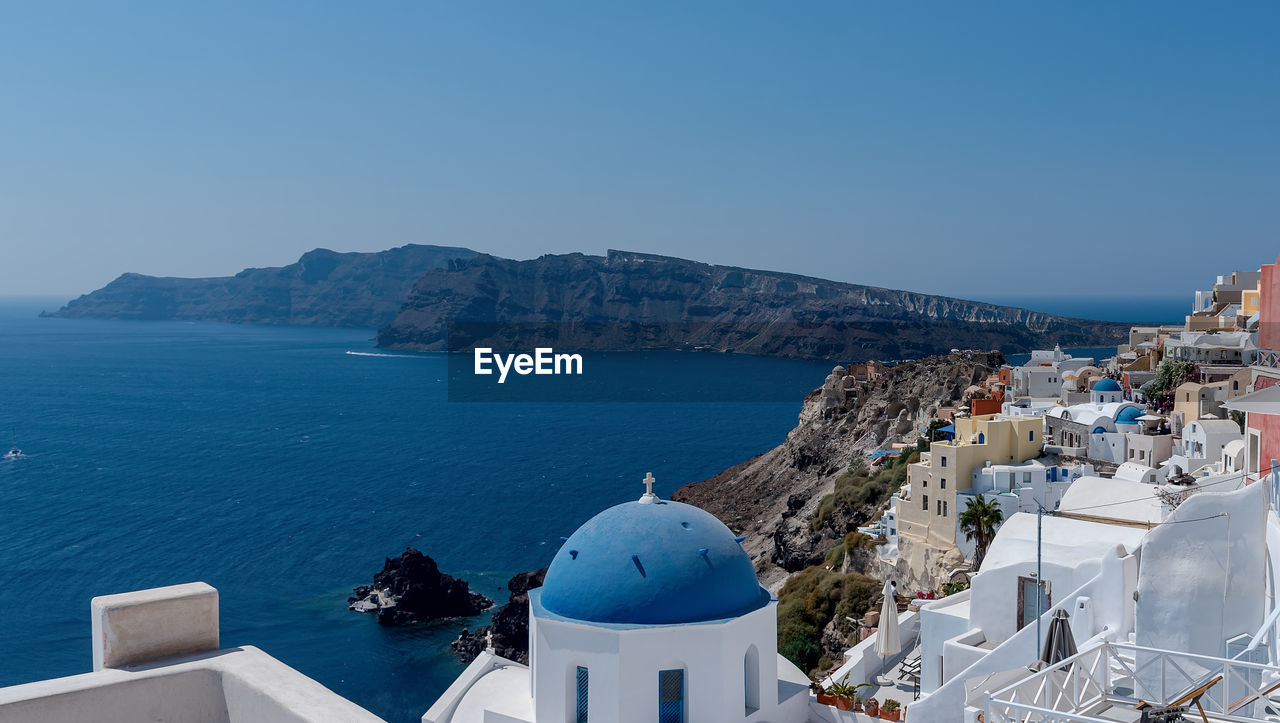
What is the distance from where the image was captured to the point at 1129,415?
2805 cm

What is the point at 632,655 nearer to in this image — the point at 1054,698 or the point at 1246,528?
the point at 1054,698

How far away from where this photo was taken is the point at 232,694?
132 inches

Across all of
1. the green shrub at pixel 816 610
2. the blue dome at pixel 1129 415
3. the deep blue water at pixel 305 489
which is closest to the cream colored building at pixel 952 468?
the green shrub at pixel 816 610

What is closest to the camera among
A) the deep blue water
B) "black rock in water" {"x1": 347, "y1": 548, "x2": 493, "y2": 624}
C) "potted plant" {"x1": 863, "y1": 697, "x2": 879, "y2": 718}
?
"potted plant" {"x1": 863, "y1": 697, "x2": 879, "y2": 718}

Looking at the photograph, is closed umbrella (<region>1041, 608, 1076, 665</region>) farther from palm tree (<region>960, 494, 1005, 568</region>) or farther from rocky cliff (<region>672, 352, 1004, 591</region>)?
rocky cliff (<region>672, 352, 1004, 591</region>)

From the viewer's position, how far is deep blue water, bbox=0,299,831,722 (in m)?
37.2

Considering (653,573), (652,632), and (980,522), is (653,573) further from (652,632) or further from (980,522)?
A: (980,522)

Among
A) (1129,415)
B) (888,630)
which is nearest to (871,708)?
(888,630)

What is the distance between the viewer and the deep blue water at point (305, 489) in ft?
122

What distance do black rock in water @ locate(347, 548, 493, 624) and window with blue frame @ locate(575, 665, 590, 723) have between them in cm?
3105

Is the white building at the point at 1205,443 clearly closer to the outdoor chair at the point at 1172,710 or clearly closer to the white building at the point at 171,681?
the outdoor chair at the point at 1172,710

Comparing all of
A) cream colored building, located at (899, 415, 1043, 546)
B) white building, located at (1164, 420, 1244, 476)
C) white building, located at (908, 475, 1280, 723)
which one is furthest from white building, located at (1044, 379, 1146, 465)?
white building, located at (908, 475, 1280, 723)

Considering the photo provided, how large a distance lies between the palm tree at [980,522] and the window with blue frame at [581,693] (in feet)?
47.7

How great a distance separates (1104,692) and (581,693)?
4.90 meters
